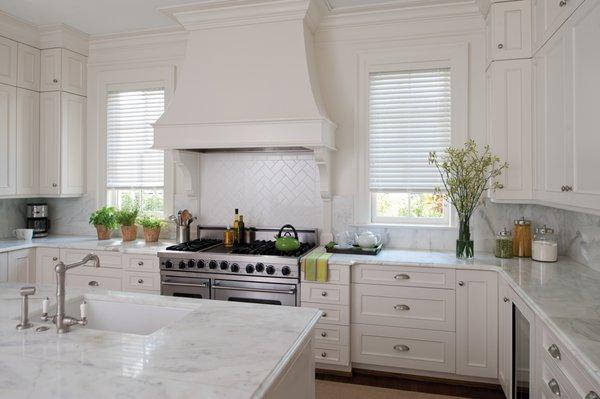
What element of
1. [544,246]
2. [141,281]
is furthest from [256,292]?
[544,246]

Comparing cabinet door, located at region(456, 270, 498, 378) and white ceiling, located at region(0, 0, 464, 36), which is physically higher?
white ceiling, located at region(0, 0, 464, 36)

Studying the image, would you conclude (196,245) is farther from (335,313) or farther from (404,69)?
(404,69)

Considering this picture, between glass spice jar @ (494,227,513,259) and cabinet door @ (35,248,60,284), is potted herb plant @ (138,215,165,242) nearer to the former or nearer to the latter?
cabinet door @ (35,248,60,284)

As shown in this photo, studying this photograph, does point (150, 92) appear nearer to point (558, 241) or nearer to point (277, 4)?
point (277, 4)

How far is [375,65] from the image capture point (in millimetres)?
3756

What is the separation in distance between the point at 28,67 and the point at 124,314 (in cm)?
350

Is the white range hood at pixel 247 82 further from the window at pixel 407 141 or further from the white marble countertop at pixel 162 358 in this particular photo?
the white marble countertop at pixel 162 358

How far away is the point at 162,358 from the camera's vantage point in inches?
51.0

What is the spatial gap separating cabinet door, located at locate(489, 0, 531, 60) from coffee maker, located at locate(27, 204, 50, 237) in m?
4.58

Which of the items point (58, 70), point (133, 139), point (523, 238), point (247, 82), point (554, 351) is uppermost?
point (58, 70)

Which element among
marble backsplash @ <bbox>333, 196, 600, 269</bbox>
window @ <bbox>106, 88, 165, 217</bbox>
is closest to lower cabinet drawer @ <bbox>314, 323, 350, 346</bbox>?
marble backsplash @ <bbox>333, 196, 600, 269</bbox>

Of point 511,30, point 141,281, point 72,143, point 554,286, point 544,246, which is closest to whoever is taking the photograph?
point 554,286

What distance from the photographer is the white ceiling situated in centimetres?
360

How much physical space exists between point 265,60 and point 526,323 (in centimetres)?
272
